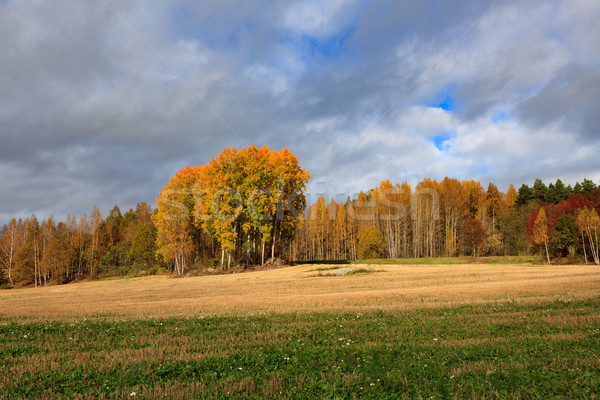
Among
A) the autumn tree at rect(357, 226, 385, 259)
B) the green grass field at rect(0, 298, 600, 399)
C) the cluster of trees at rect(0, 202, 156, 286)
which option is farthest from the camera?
the autumn tree at rect(357, 226, 385, 259)

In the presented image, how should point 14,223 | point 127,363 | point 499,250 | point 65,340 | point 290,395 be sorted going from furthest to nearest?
point 499,250
point 14,223
point 65,340
point 127,363
point 290,395

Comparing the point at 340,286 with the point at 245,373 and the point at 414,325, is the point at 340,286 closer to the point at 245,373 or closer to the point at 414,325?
the point at 414,325

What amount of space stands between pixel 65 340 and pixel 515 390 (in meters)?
13.2

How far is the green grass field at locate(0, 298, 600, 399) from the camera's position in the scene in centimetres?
667

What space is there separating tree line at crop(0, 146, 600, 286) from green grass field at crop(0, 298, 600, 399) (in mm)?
38637

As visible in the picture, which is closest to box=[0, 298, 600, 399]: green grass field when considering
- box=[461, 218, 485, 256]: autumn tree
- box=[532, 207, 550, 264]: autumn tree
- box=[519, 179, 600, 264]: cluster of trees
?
box=[519, 179, 600, 264]: cluster of trees

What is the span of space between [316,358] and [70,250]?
3374 inches

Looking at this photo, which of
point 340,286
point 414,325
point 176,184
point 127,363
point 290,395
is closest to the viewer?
point 290,395

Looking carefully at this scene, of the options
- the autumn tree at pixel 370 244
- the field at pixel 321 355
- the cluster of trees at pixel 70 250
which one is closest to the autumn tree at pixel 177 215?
the cluster of trees at pixel 70 250

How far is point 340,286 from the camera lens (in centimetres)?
3080

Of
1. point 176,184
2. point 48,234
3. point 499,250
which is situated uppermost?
point 176,184

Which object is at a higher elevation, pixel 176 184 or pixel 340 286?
pixel 176 184

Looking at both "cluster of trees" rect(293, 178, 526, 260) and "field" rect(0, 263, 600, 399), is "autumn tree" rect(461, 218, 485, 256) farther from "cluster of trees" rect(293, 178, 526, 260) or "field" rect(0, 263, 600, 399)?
"field" rect(0, 263, 600, 399)

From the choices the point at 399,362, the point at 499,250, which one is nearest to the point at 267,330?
the point at 399,362
